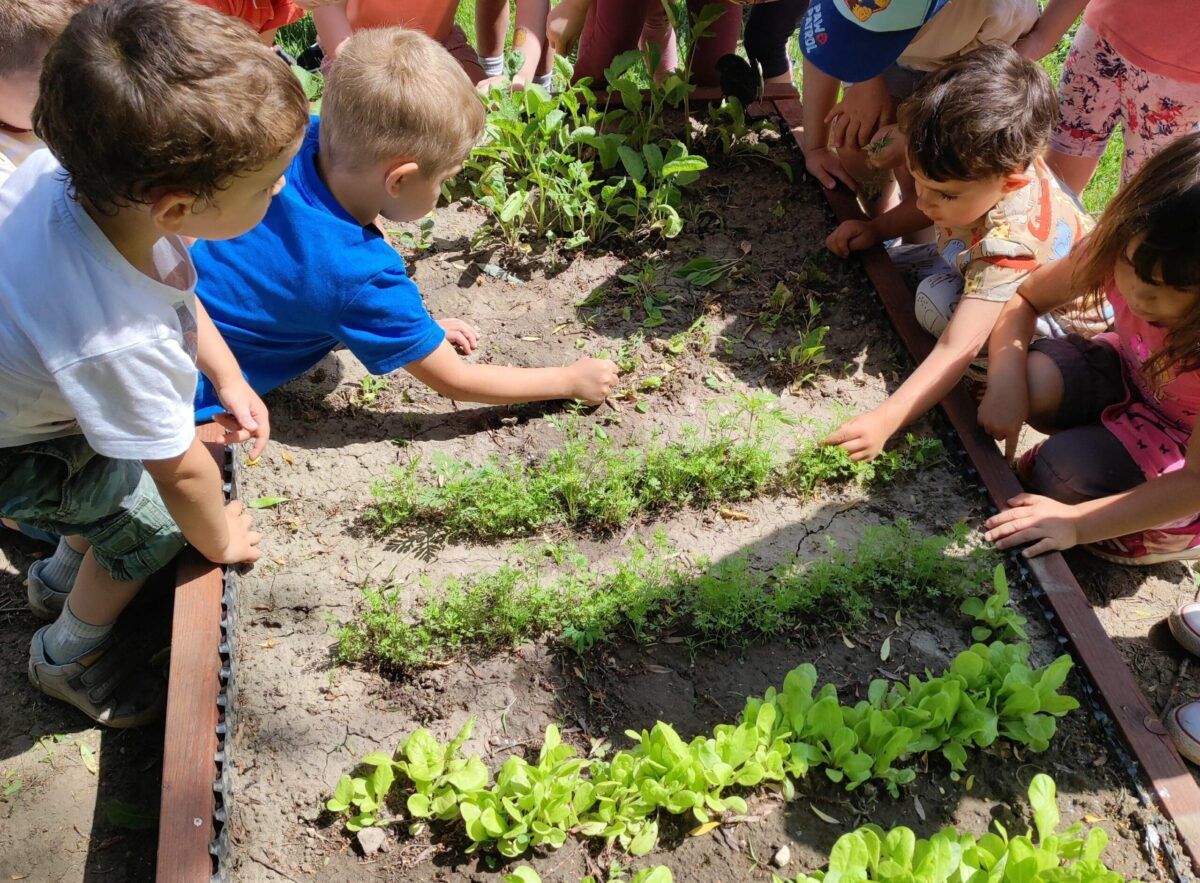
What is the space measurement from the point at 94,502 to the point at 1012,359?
7.74 ft

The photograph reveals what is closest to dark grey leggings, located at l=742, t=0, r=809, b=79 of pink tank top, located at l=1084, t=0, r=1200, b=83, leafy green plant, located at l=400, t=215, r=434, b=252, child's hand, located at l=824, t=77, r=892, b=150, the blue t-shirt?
child's hand, located at l=824, t=77, r=892, b=150

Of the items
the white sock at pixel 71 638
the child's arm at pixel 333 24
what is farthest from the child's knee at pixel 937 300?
the white sock at pixel 71 638

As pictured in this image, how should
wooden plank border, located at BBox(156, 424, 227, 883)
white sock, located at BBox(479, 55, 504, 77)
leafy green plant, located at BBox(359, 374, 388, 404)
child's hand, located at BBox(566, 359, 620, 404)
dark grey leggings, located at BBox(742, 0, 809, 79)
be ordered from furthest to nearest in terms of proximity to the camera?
white sock, located at BBox(479, 55, 504, 77) < dark grey leggings, located at BBox(742, 0, 809, 79) < leafy green plant, located at BBox(359, 374, 388, 404) < child's hand, located at BBox(566, 359, 620, 404) < wooden plank border, located at BBox(156, 424, 227, 883)

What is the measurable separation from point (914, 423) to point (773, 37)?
229 cm

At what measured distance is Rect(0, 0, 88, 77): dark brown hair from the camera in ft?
7.18

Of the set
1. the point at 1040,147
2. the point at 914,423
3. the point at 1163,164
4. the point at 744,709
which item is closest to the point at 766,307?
the point at 914,423

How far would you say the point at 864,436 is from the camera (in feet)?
8.56

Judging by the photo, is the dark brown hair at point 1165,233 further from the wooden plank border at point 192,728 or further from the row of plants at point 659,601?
the wooden plank border at point 192,728

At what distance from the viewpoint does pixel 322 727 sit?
6.85 feet

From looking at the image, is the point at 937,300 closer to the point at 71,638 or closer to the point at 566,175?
the point at 566,175

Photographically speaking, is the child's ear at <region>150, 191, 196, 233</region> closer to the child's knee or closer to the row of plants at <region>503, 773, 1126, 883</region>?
the row of plants at <region>503, 773, 1126, 883</region>

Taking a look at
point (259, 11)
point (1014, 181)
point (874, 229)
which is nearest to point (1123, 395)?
point (1014, 181)

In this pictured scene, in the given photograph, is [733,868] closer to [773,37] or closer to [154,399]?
[154,399]

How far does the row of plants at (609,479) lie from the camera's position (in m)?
2.47
